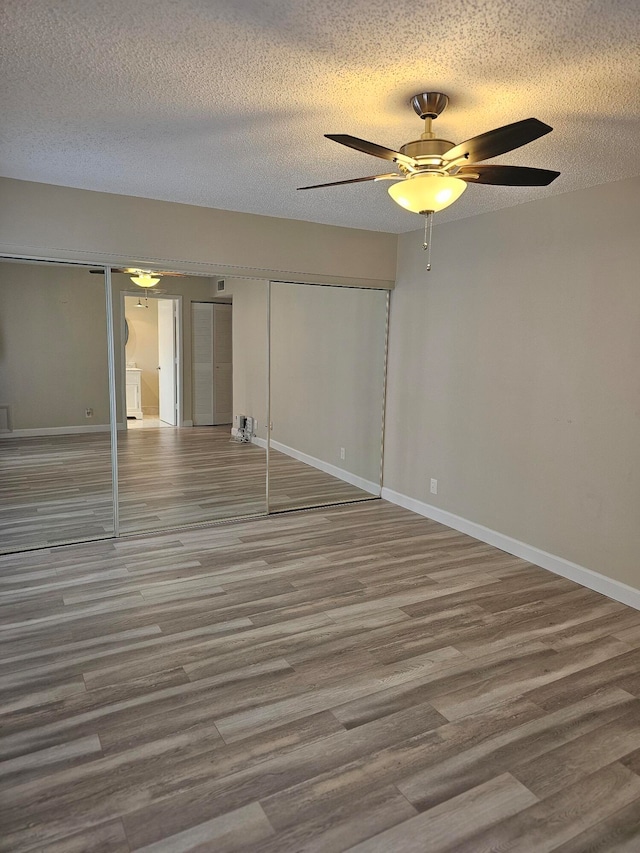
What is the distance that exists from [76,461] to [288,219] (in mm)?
2573

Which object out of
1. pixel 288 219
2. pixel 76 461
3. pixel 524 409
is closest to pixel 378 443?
pixel 524 409

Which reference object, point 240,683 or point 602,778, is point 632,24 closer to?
point 602,778

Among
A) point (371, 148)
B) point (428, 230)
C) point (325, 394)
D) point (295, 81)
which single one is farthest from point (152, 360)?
point (371, 148)

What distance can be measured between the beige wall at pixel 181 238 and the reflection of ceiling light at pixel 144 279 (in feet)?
0.37

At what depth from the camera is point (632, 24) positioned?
1.69 m

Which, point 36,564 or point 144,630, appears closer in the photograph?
point 144,630

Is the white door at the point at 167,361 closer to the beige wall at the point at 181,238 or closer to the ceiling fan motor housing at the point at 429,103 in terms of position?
the beige wall at the point at 181,238

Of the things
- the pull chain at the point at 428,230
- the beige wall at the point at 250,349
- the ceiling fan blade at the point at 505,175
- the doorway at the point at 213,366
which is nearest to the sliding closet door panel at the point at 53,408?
the doorway at the point at 213,366

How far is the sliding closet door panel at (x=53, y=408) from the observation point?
400cm

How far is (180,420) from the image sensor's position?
4.89 metres

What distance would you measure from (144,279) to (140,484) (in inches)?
66.0

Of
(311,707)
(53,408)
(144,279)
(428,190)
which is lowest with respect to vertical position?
(311,707)

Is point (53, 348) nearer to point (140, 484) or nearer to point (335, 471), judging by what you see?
point (140, 484)

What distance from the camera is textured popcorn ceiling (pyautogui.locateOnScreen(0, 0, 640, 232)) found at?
1.70 meters
